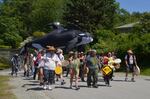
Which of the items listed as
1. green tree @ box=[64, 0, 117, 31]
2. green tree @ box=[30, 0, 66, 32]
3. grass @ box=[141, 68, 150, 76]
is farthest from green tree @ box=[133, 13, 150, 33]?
green tree @ box=[30, 0, 66, 32]

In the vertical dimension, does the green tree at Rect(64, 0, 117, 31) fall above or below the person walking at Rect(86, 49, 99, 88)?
above

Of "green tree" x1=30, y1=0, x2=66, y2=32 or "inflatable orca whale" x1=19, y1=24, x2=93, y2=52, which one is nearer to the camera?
"inflatable orca whale" x1=19, y1=24, x2=93, y2=52

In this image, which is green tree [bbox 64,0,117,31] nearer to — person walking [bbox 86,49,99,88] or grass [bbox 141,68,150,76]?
grass [bbox 141,68,150,76]

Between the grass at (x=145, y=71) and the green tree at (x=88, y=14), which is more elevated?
the green tree at (x=88, y=14)

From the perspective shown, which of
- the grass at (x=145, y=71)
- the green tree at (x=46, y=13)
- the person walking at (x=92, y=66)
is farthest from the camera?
the green tree at (x=46, y=13)

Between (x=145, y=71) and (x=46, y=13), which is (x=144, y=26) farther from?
(x=46, y=13)

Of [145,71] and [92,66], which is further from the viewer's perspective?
[145,71]

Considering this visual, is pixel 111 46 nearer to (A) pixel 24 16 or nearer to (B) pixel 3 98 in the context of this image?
(B) pixel 3 98

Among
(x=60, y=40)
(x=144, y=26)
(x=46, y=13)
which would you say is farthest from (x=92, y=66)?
(x=46, y=13)

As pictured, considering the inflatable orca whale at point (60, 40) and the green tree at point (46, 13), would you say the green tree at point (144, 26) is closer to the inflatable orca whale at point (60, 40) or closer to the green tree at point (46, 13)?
the inflatable orca whale at point (60, 40)

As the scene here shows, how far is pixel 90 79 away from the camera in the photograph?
77.7 feet

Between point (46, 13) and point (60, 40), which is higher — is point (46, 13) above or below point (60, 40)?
above

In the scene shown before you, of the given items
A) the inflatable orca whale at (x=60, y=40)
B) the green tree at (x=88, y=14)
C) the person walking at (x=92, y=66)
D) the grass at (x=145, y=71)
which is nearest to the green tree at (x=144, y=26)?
the grass at (x=145, y=71)

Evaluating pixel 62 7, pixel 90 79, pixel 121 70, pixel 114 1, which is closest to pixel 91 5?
pixel 114 1
